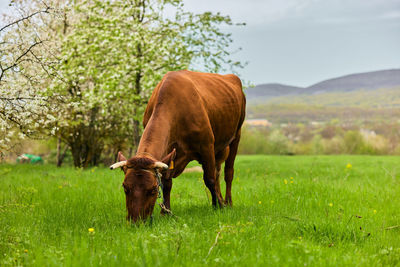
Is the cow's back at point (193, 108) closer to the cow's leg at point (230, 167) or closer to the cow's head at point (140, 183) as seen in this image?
the cow's leg at point (230, 167)

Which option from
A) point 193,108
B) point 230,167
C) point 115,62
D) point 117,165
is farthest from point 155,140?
point 115,62

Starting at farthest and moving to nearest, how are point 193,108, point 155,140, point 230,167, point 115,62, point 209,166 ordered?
point 115,62 < point 230,167 < point 209,166 < point 193,108 < point 155,140

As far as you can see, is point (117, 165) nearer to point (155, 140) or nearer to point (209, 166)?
point (155, 140)

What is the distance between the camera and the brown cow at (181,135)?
464 centimetres

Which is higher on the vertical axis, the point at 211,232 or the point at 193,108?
the point at 193,108

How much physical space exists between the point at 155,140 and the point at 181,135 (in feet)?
2.62

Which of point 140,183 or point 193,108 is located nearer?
point 140,183

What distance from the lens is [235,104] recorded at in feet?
25.8

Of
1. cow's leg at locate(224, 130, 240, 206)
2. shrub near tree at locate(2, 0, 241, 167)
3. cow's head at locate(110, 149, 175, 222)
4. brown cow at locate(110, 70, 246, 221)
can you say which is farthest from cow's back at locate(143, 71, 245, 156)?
shrub near tree at locate(2, 0, 241, 167)

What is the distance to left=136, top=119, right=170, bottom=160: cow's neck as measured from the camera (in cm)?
507

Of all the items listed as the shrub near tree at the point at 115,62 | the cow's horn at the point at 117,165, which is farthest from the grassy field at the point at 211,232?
the shrub near tree at the point at 115,62

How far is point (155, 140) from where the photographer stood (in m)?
5.22

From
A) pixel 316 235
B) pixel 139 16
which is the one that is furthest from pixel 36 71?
pixel 139 16

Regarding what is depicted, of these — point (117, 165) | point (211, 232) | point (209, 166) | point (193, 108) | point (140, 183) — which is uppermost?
point (193, 108)
